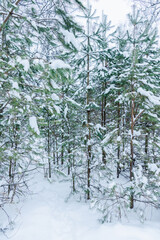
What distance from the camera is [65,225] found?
5.05m

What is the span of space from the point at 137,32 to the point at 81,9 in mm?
4850

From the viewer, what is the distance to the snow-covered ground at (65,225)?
3.79m

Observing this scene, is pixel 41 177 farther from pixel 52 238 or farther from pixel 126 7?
pixel 126 7

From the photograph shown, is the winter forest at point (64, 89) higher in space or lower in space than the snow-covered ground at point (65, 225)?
higher

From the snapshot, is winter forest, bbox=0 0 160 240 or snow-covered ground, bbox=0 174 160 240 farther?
snow-covered ground, bbox=0 174 160 240

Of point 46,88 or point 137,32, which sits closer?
point 46,88

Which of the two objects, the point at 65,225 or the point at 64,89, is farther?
the point at 64,89

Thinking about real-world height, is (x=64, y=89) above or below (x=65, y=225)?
above

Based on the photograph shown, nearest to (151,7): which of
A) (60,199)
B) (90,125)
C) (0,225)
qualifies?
(90,125)

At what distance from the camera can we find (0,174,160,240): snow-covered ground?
3795 mm

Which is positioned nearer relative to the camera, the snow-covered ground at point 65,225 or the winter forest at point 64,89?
the winter forest at point 64,89

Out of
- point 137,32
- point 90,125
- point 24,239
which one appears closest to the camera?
point 24,239

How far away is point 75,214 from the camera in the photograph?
5.66 m

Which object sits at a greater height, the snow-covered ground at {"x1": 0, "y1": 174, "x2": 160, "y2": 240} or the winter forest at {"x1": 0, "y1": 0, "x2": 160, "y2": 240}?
the winter forest at {"x1": 0, "y1": 0, "x2": 160, "y2": 240}
